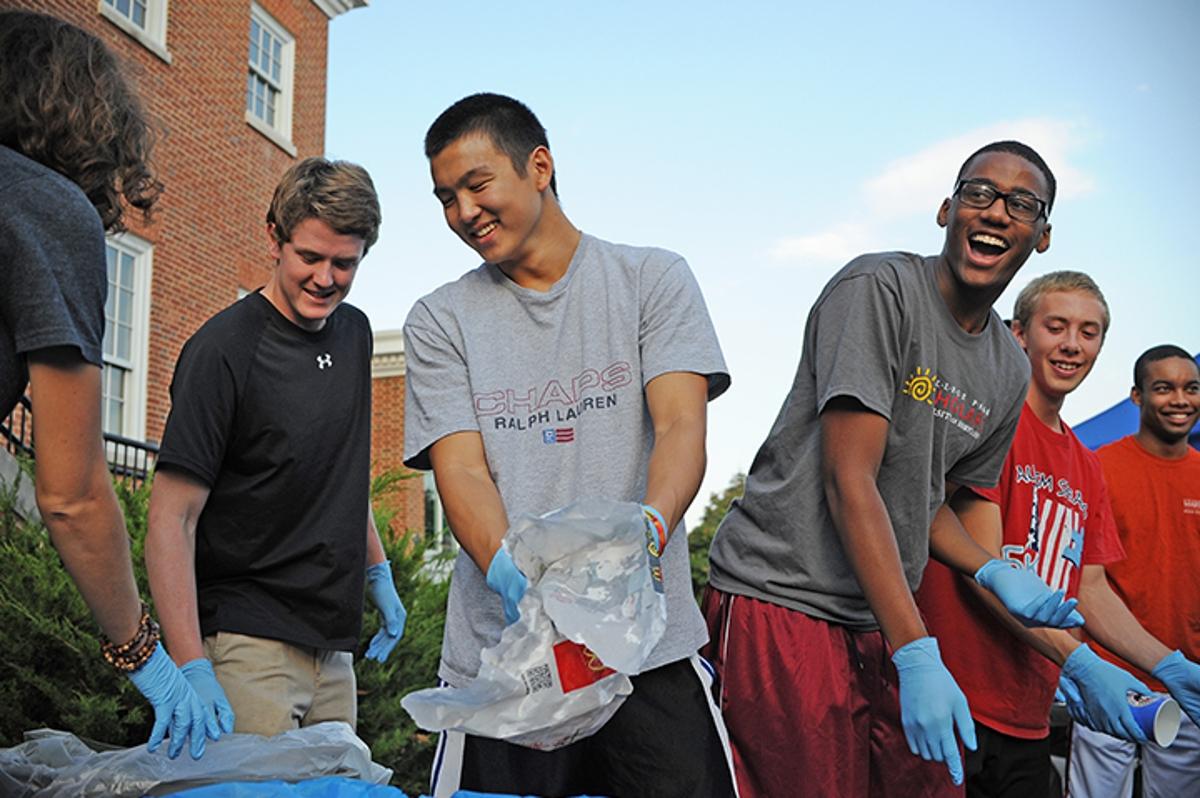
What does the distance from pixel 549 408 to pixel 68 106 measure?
1061mm

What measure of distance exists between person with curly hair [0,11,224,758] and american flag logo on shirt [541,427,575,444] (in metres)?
0.83

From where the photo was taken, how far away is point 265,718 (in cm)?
290

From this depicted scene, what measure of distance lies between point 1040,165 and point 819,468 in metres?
0.98

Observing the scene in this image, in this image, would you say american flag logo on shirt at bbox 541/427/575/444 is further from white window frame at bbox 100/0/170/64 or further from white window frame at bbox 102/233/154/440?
white window frame at bbox 100/0/170/64

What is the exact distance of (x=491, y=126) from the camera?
2.54m

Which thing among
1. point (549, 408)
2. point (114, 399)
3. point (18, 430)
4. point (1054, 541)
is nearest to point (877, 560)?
point (549, 408)

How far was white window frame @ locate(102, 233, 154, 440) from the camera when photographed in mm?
11477

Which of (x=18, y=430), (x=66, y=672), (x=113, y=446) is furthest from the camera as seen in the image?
(x=113, y=446)

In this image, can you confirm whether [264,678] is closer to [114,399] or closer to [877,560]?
[877,560]

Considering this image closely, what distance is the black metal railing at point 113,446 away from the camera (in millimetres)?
8738

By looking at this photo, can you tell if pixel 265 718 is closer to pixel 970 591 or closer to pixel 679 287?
pixel 679 287

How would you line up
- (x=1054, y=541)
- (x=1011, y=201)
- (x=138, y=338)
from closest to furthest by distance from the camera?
(x=1011, y=201) → (x=1054, y=541) → (x=138, y=338)

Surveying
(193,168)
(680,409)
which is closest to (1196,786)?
(680,409)

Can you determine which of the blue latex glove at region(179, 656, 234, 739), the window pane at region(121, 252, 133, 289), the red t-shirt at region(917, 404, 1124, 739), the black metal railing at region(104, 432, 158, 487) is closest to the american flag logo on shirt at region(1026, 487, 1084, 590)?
the red t-shirt at region(917, 404, 1124, 739)
